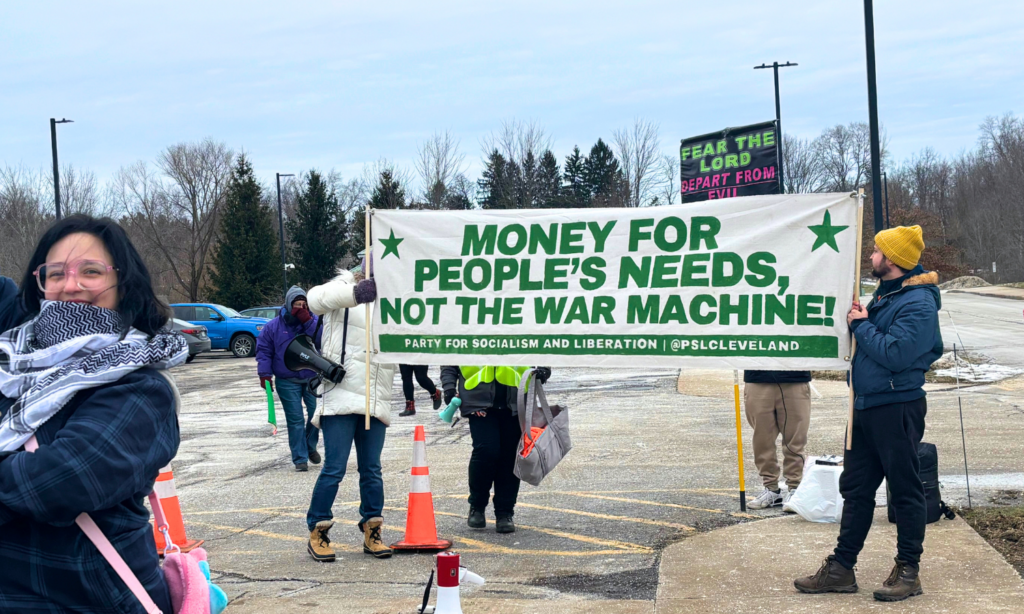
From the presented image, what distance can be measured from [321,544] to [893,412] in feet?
12.2

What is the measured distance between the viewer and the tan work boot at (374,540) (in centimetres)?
644

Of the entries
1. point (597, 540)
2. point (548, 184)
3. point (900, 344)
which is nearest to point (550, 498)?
point (597, 540)

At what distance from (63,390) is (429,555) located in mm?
4625

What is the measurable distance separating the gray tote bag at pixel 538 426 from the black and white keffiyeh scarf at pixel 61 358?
4.46 metres

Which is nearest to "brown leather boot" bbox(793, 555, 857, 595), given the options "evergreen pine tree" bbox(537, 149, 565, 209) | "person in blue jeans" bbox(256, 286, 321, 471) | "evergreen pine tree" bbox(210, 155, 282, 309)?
"person in blue jeans" bbox(256, 286, 321, 471)

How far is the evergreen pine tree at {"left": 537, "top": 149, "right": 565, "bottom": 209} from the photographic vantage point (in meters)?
63.1

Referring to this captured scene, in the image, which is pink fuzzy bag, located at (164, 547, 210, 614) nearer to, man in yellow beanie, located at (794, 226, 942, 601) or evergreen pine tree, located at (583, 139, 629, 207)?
man in yellow beanie, located at (794, 226, 942, 601)

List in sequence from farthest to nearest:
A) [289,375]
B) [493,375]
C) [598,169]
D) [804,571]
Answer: [598,169] → [289,375] → [493,375] → [804,571]

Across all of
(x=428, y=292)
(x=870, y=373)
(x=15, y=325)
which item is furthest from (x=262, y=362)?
(x=15, y=325)

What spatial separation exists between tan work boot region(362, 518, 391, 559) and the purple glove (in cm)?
150

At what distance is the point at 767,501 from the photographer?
7.46 m

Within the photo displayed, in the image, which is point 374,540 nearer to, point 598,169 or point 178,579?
point 178,579

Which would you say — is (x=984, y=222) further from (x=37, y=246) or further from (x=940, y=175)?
(x=37, y=246)

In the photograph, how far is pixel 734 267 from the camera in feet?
19.8
